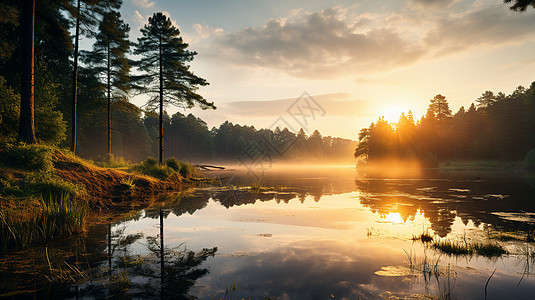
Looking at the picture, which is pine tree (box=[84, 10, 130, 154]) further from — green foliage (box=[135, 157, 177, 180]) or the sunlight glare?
the sunlight glare

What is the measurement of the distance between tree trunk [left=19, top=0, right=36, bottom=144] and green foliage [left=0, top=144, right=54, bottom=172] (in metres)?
1.42

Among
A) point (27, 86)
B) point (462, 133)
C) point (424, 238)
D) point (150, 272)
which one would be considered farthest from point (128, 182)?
point (462, 133)

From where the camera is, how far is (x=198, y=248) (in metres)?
6.89

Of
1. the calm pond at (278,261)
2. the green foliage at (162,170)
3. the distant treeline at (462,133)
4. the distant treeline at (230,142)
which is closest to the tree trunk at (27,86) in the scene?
the calm pond at (278,261)

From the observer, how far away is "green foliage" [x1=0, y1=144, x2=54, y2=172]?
10.5 metres

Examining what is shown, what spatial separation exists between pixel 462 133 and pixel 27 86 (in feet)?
247

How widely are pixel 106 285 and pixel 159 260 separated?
1.41 metres

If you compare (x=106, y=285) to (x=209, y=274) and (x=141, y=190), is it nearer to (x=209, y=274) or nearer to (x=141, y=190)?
(x=209, y=274)

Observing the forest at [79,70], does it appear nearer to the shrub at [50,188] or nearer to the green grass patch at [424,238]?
the shrub at [50,188]

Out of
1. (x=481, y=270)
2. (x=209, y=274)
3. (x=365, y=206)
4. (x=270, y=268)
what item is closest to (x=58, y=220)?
(x=209, y=274)

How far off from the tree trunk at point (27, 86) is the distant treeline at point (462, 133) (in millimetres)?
71301

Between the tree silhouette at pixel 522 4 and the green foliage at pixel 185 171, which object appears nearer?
the tree silhouette at pixel 522 4

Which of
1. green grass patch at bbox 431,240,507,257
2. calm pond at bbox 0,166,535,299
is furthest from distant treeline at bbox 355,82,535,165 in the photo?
green grass patch at bbox 431,240,507,257

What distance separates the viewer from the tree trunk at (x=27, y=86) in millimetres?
12617
